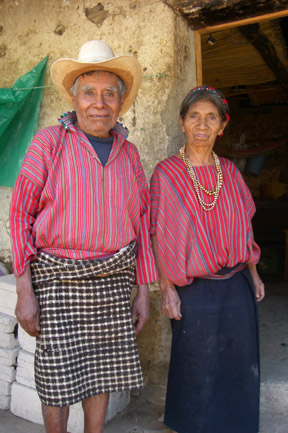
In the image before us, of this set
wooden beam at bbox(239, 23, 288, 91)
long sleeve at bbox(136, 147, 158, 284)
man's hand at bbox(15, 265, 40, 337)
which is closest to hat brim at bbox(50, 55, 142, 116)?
long sleeve at bbox(136, 147, 158, 284)

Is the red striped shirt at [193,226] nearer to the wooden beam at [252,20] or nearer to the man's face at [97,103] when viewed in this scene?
the man's face at [97,103]

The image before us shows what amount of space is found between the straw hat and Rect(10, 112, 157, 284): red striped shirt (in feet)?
→ 0.83

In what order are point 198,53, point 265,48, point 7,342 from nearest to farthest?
1. point 7,342
2. point 198,53
3. point 265,48

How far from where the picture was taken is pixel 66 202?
70.7 inches

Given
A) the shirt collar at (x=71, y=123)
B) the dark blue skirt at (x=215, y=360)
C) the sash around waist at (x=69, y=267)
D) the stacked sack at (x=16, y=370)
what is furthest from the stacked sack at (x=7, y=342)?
the shirt collar at (x=71, y=123)

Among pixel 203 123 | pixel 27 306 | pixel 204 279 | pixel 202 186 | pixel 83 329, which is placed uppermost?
pixel 203 123

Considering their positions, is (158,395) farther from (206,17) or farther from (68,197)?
(206,17)

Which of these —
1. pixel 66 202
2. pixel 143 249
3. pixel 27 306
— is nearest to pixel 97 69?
pixel 66 202

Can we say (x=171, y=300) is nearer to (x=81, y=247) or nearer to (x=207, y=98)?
(x=81, y=247)

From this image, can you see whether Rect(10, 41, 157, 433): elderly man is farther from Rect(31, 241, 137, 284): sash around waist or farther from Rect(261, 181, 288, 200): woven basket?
Rect(261, 181, 288, 200): woven basket

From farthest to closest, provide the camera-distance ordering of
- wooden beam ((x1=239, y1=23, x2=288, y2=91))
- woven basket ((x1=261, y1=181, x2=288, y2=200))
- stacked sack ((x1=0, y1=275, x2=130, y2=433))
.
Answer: woven basket ((x1=261, y1=181, x2=288, y2=200))
wooden beam ((x1=239, y1=23, x2=288, y2=91))
stacked sack ((x1=0, y1=275, x2=130, y2=433))

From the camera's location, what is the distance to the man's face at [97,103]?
189 centimetres

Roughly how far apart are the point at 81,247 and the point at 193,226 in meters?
0.66

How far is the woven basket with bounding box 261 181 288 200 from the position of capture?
7680mm
